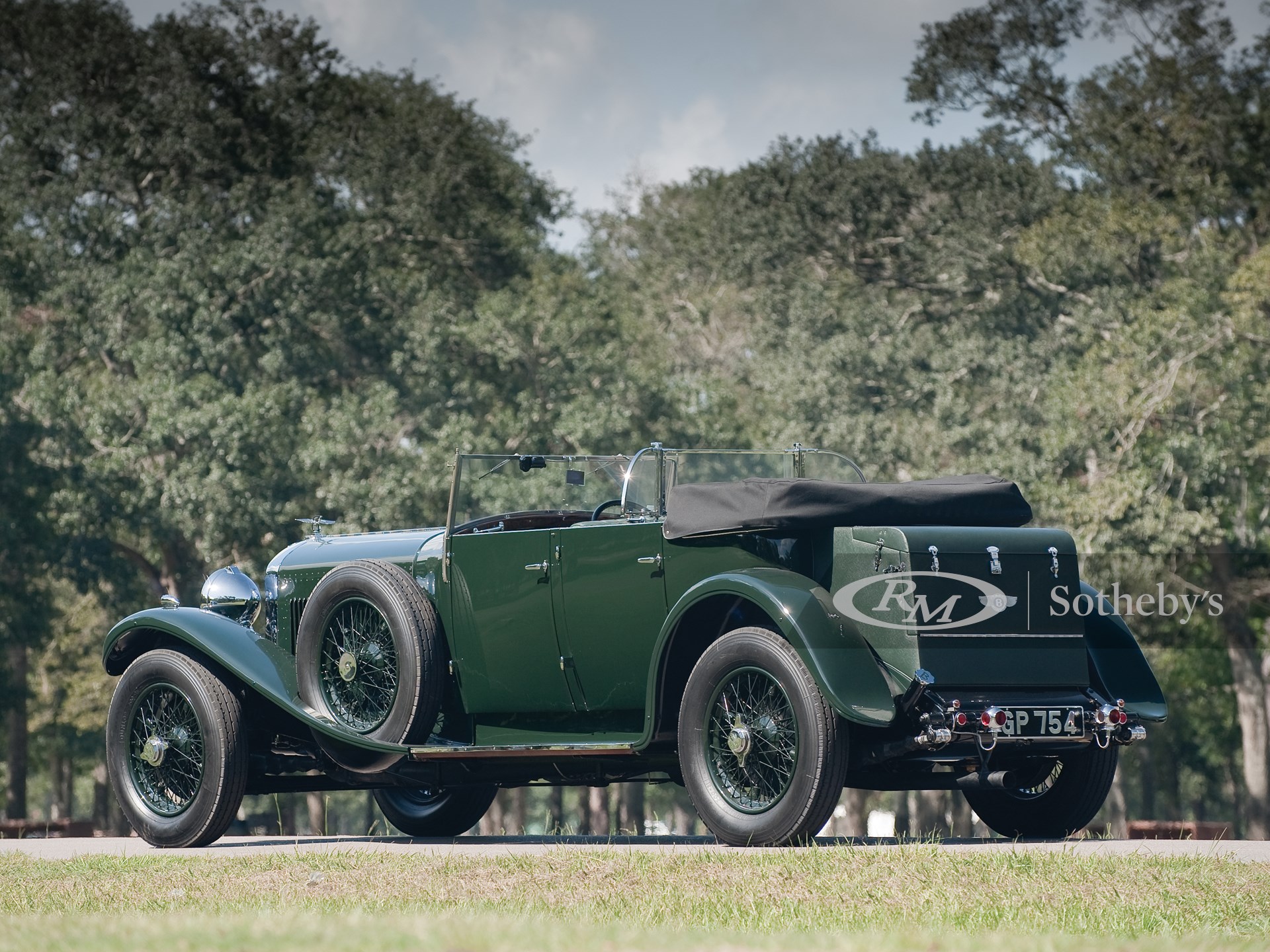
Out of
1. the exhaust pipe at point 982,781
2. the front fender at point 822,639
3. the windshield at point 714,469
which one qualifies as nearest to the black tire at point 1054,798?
the exhaust pipe at point 982,781

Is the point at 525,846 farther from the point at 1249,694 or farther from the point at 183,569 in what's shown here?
the point at 1249,694

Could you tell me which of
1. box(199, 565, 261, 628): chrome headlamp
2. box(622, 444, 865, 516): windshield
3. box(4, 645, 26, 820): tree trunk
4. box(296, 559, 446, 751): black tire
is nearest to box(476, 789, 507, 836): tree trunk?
box(4, 645, 26, 820): tree trunk

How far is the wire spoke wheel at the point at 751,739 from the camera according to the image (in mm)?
7484

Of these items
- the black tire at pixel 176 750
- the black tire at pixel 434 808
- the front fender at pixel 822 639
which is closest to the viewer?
the front fender at pixel 822 639

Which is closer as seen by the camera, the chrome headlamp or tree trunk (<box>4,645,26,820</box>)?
the chrome headlamp

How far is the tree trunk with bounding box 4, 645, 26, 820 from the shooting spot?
98.4ft

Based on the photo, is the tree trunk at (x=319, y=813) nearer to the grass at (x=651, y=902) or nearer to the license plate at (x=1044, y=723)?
the grass at (x=651, y=902)

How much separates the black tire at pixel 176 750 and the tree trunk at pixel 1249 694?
68.8 feet

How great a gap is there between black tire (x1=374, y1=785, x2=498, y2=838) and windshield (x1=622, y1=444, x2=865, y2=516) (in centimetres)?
278

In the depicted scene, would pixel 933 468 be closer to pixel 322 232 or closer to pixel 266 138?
pixel 322 232

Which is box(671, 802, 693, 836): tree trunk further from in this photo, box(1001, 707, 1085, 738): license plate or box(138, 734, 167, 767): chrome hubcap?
box(1001, 707, 1085, 738): license plate

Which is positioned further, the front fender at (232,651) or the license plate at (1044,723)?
the front fender at (232,651)

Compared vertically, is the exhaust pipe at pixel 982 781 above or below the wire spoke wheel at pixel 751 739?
below

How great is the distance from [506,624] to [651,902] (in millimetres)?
2998
